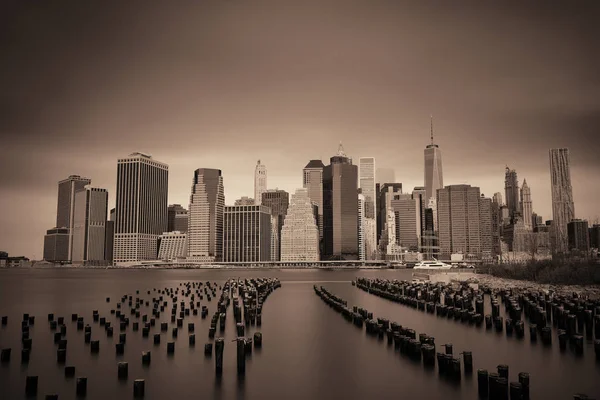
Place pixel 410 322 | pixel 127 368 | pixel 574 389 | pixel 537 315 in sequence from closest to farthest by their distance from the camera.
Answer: pixel 574 389, pixel 127 368, pixel 537 315, pixel 410 322

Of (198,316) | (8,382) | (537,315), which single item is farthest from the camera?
(198,316)

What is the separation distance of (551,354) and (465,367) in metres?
7.21

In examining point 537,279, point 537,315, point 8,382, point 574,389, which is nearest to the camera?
point 574,389

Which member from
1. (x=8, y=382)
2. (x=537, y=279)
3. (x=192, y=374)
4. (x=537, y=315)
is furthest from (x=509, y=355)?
(x=537, y=279)

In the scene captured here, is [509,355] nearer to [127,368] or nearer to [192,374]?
[192,374]

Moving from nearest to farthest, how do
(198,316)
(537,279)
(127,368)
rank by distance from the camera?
(127,368) → (198,316) → (537,279)

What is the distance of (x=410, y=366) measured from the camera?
25219mm

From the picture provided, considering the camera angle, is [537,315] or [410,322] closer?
[537,315]

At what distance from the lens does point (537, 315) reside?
3784 cm

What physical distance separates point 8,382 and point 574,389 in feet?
80.8

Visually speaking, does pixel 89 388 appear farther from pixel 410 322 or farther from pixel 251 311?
pixel 410 322

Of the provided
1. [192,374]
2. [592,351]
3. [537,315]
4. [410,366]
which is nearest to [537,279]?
[537,315]

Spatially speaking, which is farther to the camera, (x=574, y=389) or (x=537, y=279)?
(x=537, y=279)

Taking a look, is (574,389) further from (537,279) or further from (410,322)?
(537,279)
